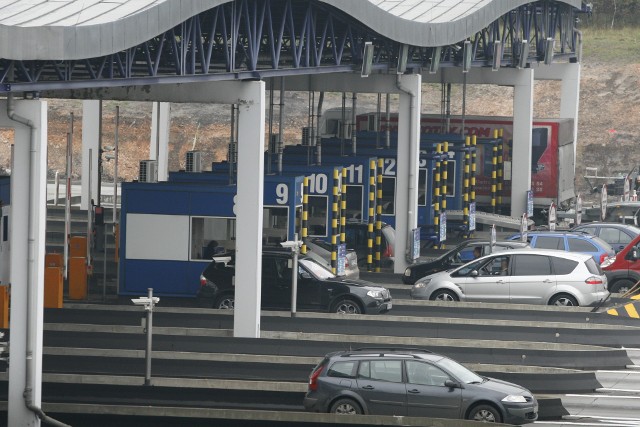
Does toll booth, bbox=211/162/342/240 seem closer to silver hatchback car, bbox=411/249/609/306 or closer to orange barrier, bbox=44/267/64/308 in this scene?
silver hatchback car, bbox=411/249/609/306

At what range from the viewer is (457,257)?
36.4 m

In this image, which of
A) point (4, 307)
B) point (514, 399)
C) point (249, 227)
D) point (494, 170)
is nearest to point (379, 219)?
point (494, 170)

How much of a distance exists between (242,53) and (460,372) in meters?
12.1

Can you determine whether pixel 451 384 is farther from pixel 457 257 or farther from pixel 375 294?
pixel 457 257

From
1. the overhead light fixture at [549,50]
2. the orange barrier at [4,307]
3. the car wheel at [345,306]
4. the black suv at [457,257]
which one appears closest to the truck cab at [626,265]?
the black suv at [457,257]

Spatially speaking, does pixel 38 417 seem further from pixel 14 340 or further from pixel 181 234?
pixel 181 234

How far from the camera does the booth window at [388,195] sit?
4331 centimetres

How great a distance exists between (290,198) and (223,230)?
164 cm

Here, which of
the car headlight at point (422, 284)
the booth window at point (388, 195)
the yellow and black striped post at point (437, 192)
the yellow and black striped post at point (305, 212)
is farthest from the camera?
the yellow and black striped post at point (437, 192)

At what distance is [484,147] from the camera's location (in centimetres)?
4931

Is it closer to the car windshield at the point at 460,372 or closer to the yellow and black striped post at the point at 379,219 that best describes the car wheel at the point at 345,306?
the car windshield at the point at 460,372

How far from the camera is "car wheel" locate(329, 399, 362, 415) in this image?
2336 centimetres

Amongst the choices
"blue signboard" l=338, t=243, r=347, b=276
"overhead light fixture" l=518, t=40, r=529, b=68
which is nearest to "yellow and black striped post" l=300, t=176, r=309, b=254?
"blue signboard" l=338, t=243, r=347, b=276

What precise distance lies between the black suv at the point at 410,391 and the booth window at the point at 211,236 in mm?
10172
